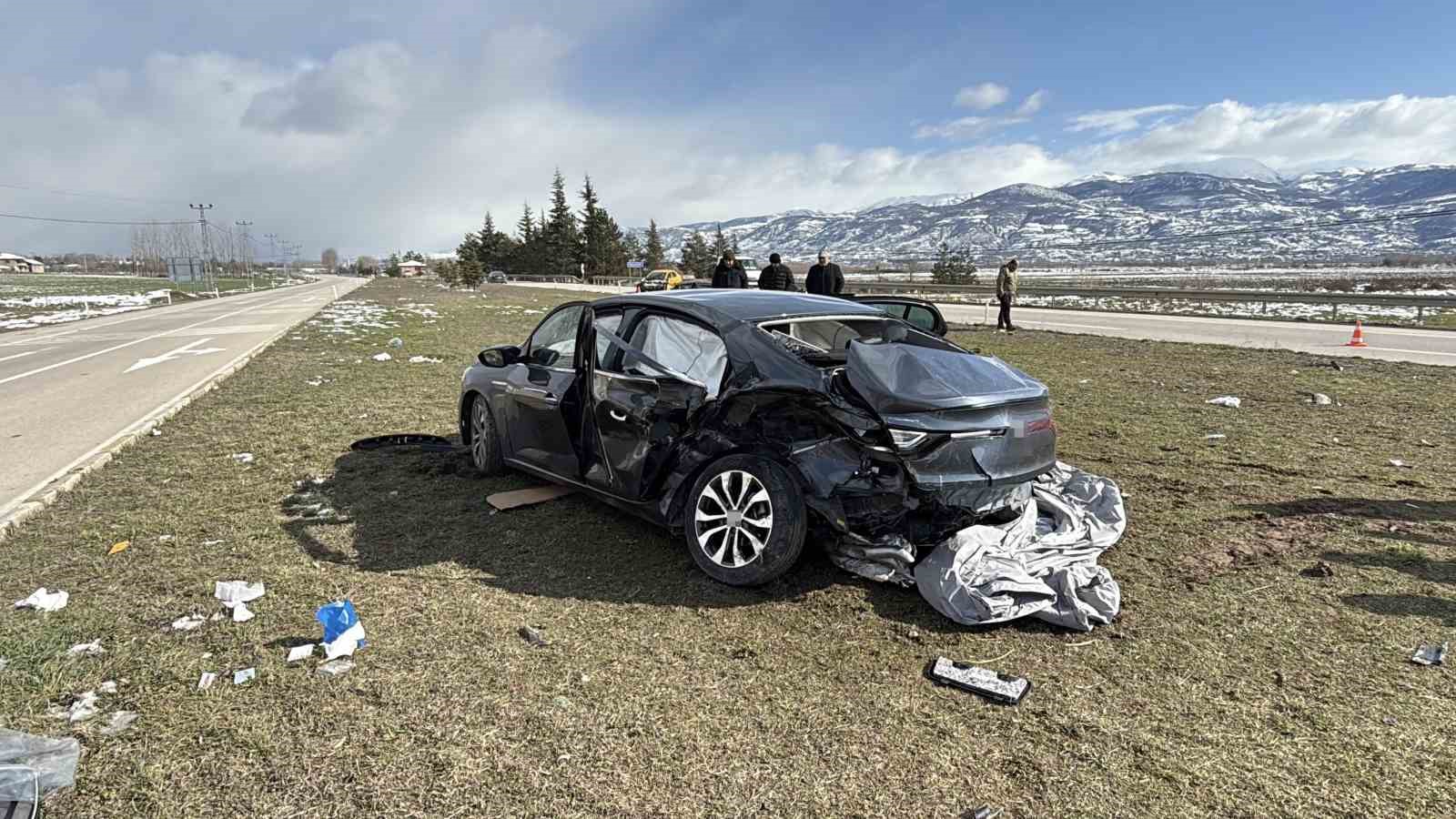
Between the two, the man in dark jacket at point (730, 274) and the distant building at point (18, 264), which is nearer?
the man in dark jacket at point (730, 274)

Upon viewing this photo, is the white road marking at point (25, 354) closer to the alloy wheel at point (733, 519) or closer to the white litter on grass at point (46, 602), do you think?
the white litter on grass at point (46, 602)

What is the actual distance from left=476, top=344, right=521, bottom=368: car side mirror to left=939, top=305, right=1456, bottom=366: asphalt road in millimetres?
14436

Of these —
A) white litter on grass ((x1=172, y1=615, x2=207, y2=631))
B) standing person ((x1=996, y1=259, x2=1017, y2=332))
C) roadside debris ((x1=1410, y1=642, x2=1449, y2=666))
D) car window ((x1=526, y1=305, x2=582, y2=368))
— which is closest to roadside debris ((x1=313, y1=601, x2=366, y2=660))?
white litter on grass ((x1=172, y1=615, x2=207, y2=631))

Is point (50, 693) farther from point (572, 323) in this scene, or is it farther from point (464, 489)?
point (572, 323)

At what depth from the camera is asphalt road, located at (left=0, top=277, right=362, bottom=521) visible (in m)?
6.73

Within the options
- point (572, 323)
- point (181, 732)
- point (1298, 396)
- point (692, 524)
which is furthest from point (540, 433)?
point (1298, 396)

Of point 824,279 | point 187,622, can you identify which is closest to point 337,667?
point 187,622

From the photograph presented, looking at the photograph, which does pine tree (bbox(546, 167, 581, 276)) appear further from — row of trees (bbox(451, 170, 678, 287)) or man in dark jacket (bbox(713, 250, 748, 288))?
man in dark jacket (bbox(713, 250, 748, 288))

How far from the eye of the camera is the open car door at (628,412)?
411cm

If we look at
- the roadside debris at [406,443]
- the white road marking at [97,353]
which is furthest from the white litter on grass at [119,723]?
the white road marking at [97,353]

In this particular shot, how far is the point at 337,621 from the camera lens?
10.8 feet

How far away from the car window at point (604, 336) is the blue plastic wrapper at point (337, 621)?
194 centimetres

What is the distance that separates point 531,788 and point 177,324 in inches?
1059

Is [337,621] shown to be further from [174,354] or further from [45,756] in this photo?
[174,354]
